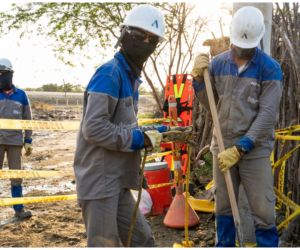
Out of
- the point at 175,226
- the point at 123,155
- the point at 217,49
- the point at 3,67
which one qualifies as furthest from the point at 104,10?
the point at 123,155

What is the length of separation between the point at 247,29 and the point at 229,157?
3.82 ft

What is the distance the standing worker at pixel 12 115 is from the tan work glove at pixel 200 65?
136 inches

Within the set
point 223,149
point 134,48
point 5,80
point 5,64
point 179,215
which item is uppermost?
point 5,64

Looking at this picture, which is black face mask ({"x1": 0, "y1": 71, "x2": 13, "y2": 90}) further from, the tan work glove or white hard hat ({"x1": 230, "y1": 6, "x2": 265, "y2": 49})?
white hard hat ({"x1": 230, "y1": 6, "x2": 265, "y2": 49})

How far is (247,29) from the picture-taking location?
12.5 ft

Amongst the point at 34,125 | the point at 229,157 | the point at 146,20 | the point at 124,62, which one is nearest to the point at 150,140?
the point at 124,62

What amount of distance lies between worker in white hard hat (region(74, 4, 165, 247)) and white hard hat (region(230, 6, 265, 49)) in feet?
3.18

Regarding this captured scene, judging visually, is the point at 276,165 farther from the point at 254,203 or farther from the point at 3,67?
the point at 3,67

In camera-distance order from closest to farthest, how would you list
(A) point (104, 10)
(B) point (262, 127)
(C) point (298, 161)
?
1. (B) point (262, 127)
2. (C) point (298, 161)
3. (A) point (104, 10)

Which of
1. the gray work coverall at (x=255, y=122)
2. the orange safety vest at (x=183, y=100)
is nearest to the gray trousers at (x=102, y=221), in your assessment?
the gray work coverall at (x=255, y=122)

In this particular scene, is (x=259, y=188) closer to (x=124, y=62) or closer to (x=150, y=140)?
(x=150, y=140)

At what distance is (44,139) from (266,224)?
15743mm

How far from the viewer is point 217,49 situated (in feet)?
27.5

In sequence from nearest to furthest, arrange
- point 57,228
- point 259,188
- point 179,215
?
point 259,188 < point 179,215 < point 57,228
